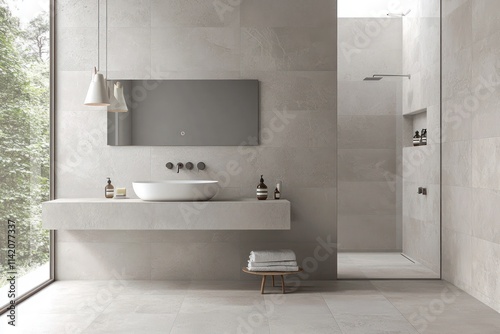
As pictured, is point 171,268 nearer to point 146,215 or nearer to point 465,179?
point 146,215

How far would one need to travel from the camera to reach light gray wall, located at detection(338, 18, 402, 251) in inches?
203

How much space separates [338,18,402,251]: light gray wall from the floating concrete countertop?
0.85m

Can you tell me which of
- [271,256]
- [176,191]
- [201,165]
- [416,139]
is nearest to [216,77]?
[201,165]

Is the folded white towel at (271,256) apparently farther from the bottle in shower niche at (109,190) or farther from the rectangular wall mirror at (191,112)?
the bottle in shower niche at (109,190)

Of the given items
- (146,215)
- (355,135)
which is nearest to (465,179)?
(355,135)

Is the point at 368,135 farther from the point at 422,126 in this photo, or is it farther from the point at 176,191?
the point at 176,191

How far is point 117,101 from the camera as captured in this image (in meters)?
5.12

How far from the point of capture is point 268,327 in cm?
372

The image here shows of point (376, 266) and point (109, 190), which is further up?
point (109, 190)

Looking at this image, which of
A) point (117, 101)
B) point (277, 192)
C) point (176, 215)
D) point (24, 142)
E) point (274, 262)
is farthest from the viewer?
point (117, 101)

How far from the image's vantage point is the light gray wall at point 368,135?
16.9 feet

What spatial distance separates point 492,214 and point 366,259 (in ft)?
4.21

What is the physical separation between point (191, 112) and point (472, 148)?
2293mm

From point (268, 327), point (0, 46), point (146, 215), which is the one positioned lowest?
point (268, 327)
